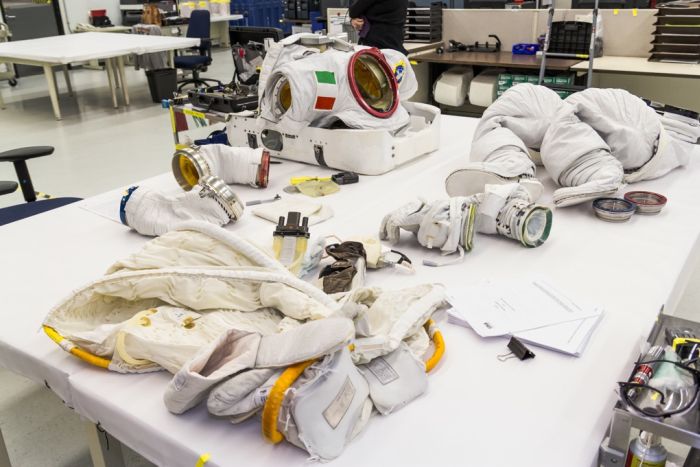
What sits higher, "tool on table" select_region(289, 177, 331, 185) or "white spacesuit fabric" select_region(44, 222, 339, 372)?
"white spacesuit fabric" select_region(44, 222, 339, 372)

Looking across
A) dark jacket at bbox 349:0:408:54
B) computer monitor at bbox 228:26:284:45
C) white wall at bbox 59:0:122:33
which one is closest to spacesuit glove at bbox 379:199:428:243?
dark jacket at bbox 349:0:408:54

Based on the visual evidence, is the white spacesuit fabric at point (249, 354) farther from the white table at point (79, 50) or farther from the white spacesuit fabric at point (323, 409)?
the white table at point (79, 50)

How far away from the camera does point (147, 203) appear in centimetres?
159

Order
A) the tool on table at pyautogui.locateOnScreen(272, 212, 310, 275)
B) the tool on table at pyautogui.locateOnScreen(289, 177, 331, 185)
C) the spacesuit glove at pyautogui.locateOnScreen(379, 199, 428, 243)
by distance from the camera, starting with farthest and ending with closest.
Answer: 1. the tool on table at pyautogui.locateOnScreen(289, 177, 331, 185)
2. the spacesuit glove at pyautogui.locateOnScreen(379, 199, 428, 243)
3. the tool on table at pyautogui.locateOnScreen(272, 212, 310, 275)

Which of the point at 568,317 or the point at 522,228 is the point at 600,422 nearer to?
the point at 568,317

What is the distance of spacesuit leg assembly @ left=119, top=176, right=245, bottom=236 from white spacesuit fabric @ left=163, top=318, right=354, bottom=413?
0.73 meters

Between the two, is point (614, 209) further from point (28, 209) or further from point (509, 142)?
point (28, 209)

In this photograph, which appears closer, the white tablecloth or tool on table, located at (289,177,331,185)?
tool on table, located at (289,177,331,185)

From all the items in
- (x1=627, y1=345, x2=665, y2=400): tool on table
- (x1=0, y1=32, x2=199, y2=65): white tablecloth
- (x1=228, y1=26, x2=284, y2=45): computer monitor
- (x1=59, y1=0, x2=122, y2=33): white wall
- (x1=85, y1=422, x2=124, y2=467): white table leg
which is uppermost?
(x1=59, y1=0, x2=122, y2=33): white wall

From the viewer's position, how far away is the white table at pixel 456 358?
0.88 meters

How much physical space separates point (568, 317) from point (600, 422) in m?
0.29

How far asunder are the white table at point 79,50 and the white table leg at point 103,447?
497 centimetres

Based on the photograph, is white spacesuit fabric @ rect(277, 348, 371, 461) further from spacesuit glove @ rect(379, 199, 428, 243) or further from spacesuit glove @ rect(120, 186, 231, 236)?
spacesuit glove @ rect(120, 186, 231, 236)

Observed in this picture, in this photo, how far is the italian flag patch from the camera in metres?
2.02
